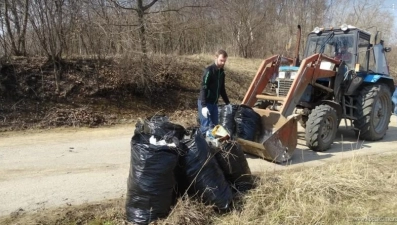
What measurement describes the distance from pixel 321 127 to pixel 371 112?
173 cm

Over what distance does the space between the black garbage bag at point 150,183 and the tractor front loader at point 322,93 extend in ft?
8.26

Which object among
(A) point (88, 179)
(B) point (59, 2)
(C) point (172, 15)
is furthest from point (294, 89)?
(C) point (172, 15)

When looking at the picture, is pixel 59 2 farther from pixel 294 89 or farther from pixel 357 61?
pixel 357 61

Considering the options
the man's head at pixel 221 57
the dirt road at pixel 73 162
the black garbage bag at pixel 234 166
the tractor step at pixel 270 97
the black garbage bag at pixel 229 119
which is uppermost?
the man's head at pixel 221 57

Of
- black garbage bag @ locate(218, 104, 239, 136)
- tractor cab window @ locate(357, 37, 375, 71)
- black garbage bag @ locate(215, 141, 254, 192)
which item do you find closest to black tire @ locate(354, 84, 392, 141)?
tractor cab window @ locate(357, 37, 375, 71)

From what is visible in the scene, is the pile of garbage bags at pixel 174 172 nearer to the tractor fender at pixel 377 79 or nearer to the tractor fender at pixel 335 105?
the tractor fender at pixel 335 105

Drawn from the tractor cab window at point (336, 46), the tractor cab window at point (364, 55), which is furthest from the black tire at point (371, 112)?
the tractor cab window at point (336, 46)

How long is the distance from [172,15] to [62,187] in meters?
9.95

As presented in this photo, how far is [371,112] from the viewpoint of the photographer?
783 cm

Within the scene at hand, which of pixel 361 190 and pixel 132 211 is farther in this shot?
pixel 361 190

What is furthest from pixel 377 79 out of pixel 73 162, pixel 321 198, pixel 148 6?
pixel 148 6

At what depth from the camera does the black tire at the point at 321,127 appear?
6801mm

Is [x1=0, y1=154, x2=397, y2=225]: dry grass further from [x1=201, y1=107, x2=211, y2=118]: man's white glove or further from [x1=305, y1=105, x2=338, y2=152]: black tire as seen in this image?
[x1=305, y1=105, x2=338, y2=152]: black tire

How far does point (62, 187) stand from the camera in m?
4.92
